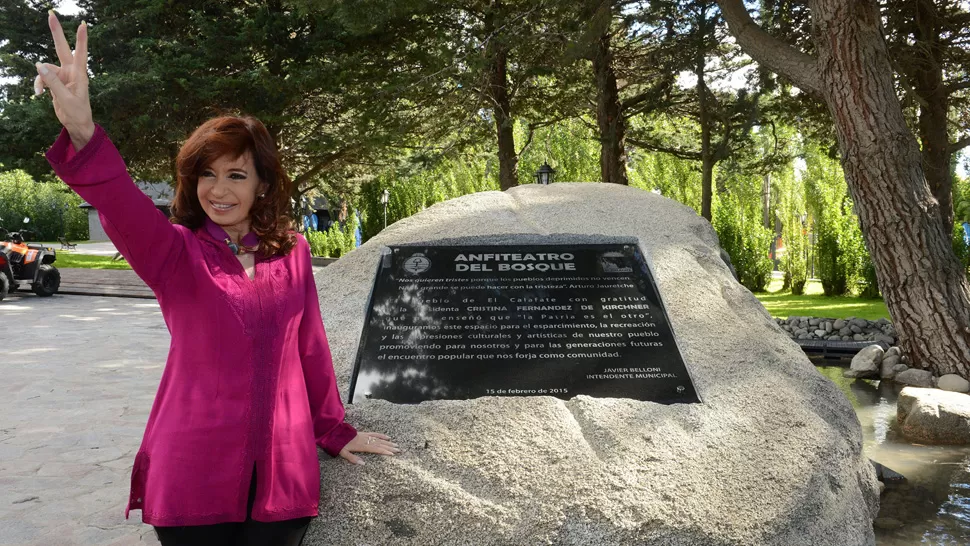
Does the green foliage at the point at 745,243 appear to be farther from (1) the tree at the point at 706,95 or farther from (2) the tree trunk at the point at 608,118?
(2) the tree trunk at the point at 608,118

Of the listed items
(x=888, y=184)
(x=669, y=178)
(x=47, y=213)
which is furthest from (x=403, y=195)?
(x=47, y=213)

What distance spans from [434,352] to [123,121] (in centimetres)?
1619

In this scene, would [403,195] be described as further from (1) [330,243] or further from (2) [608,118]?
(2) [608,118]

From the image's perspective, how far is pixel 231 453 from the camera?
192 centimetres

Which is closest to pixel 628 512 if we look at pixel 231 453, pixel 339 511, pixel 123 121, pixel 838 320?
pixel 339 511

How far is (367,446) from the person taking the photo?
8.57 ft

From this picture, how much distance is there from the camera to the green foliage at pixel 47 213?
42.9m

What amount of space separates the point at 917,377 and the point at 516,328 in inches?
233

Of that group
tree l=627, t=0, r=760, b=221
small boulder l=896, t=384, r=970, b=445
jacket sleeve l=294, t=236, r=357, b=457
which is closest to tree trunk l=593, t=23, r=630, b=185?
tree l=627, t=0, r=760, b=221

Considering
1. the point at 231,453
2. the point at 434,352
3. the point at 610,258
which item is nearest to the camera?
the point at 231,453

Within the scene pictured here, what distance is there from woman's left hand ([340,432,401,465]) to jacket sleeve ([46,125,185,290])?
0.93m

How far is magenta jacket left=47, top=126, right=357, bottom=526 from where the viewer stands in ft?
6.00

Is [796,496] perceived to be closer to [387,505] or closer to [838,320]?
[387,505]

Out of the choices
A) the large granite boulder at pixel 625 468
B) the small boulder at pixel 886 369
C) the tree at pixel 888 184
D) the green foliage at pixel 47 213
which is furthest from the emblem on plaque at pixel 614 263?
the green foliage at pixel 47 213
